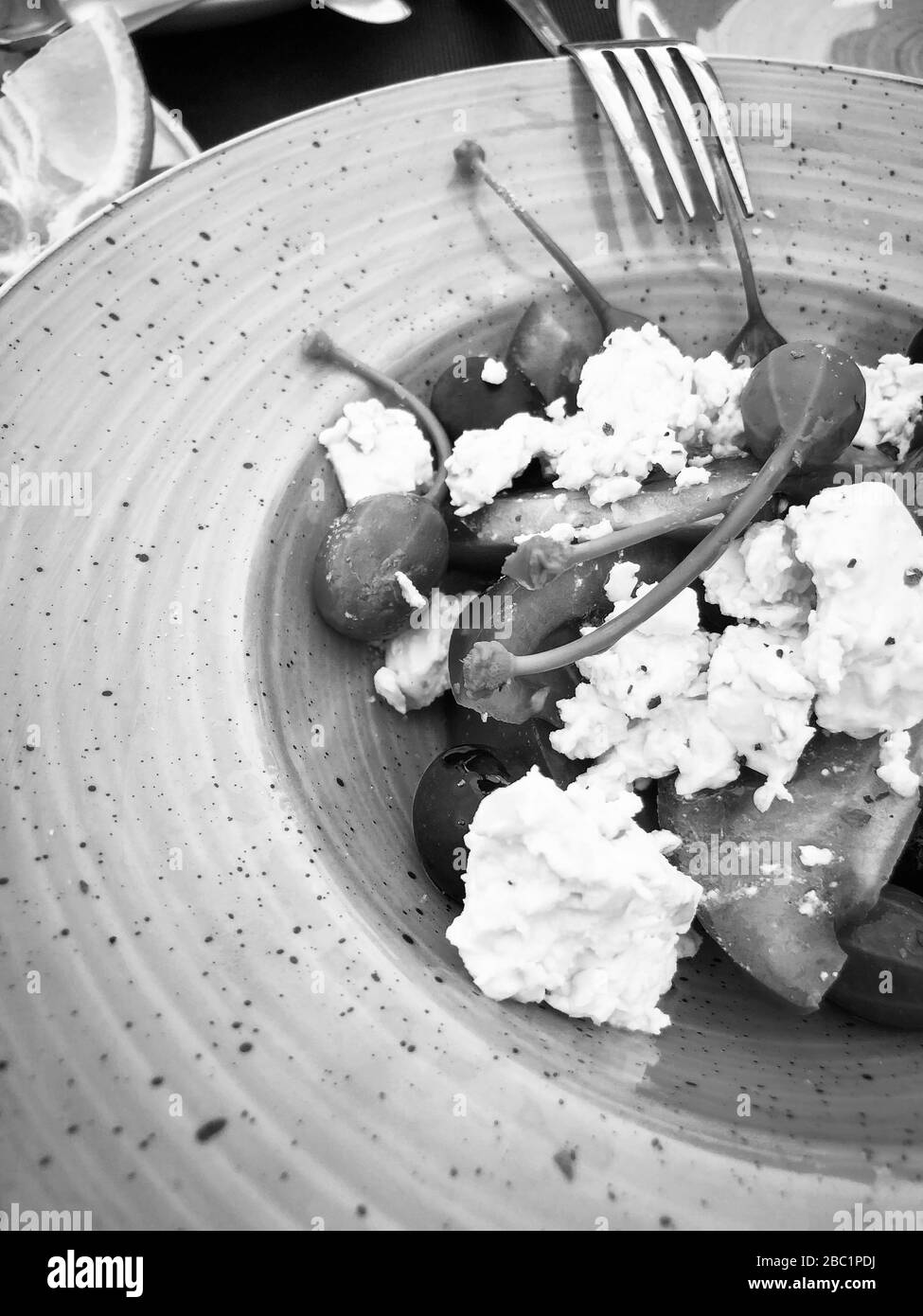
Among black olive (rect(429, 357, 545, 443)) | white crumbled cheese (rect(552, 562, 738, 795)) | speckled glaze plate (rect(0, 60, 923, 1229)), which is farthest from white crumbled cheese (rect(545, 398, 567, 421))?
white crumbled cheese (rect(552, 562, 738, 795))

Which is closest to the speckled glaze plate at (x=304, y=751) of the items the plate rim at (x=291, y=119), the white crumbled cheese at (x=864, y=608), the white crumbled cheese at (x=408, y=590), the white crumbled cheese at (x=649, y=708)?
the plate rim at (x=291, y=119)

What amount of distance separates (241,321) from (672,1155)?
3.04 feet

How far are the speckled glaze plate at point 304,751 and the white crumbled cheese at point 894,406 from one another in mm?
105

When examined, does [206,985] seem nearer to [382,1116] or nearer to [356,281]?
[382,1116]

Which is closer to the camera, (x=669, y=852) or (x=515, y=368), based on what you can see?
(x=669, y=852)

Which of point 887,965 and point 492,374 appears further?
point 492,374

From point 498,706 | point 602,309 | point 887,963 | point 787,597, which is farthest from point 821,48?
point 887,963

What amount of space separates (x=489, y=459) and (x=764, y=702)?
0.39 metres

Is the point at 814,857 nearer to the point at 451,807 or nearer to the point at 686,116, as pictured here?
the point at 451,807

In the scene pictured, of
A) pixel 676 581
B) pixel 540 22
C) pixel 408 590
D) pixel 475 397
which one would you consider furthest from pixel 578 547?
pixel 540 22

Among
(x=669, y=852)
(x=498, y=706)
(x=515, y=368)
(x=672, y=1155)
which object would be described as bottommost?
(x=672, y=1155)

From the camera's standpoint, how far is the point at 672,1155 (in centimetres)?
73

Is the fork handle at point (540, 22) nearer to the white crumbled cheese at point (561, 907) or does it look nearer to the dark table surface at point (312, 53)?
the dark table surface at point (312, 53)

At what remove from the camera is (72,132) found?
1201 mm
